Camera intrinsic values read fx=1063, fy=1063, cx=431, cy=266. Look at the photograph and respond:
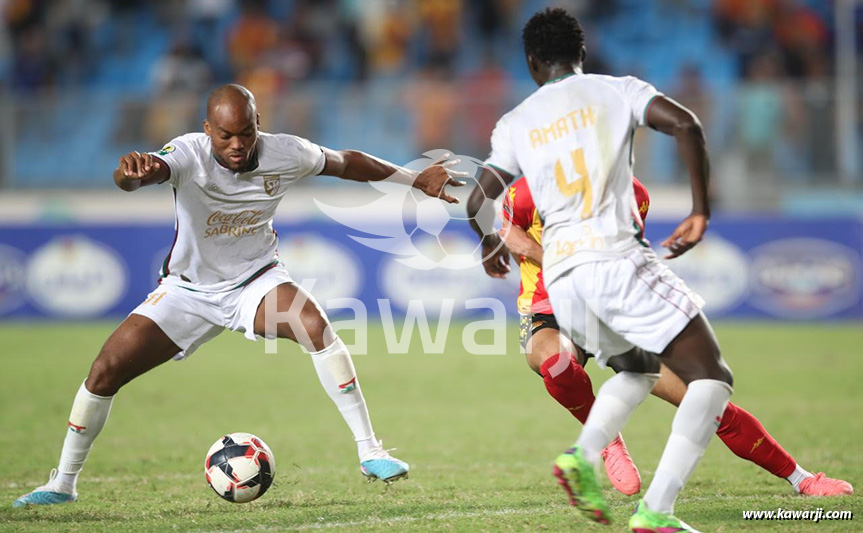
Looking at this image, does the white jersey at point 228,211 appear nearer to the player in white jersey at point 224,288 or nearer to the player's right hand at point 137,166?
the player in white jersey at point 224,288

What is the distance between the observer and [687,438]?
471 centimetres

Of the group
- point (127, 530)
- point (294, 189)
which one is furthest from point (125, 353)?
point (294, 189)

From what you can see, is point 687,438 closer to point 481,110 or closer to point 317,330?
point 317,330

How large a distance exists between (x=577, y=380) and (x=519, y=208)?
1167mm

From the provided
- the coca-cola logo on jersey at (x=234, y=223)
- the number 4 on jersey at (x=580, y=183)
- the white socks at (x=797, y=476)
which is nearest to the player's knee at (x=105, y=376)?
the coca-cola logo on jersey at (x=234, y=223)

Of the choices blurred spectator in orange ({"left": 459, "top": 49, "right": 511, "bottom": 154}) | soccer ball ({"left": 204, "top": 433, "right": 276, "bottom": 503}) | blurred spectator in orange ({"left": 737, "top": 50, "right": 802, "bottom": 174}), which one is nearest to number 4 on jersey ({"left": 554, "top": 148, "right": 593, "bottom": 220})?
soccer ball ({"left": 204, "top": 433, "right": 276, "bottom": 503})

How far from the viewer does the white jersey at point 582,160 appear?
4773mm

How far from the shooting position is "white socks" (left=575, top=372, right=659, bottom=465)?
4.89 m

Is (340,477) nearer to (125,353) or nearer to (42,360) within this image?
(125,353)

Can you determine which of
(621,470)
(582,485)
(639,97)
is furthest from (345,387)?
(639,97)

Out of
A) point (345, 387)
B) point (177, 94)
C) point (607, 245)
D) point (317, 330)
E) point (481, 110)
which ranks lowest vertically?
point (345, 387)

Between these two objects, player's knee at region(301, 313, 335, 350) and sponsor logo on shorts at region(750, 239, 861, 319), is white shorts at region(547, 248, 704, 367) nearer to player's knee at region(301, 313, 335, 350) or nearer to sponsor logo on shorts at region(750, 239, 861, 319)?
player's knee at region(301, 313, 335, 350)

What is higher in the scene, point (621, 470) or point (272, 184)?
point (272, 184)

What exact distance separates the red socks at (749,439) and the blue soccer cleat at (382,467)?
1779 mm
